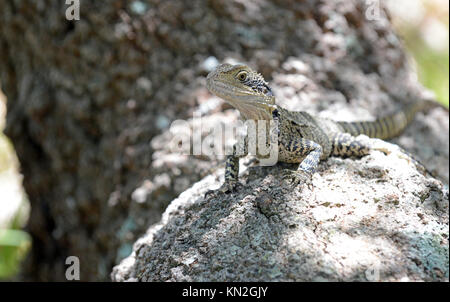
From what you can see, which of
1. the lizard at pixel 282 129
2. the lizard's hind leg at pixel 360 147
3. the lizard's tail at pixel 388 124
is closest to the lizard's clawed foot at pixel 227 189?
the lizard at pixel 282 129

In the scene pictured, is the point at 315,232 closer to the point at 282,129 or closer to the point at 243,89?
the point at 282,129

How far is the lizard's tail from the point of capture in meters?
4.42

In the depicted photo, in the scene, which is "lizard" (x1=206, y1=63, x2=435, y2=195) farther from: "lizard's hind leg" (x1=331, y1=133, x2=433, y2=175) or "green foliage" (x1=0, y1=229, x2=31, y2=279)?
"green foliage" (x1=0, y1=229, x2=31, y2=279)

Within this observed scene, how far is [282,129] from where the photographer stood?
12.4 ft

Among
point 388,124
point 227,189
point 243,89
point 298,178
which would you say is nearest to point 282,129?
point 243,89

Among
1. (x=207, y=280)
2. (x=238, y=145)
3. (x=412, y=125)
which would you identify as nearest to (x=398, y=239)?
(x=207, y=280)

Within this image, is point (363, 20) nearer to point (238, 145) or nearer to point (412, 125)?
point (412, 125)

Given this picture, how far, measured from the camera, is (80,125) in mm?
5594

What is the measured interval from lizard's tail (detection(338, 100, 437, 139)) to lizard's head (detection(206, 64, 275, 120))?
3.45ft

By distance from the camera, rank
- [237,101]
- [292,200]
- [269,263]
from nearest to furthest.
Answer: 1. [269,263]
2. [292,200]
3. [237,101]

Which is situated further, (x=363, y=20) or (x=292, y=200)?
(x=363, y=20)

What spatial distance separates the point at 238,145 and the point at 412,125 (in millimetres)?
2472

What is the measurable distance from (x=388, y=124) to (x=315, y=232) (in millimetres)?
2347

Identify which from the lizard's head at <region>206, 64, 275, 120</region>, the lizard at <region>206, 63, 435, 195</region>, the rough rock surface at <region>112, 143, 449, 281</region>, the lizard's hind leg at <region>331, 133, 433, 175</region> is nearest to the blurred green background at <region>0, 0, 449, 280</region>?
the lizard's hind leg at <region>331, 133, 433, 175</region>
